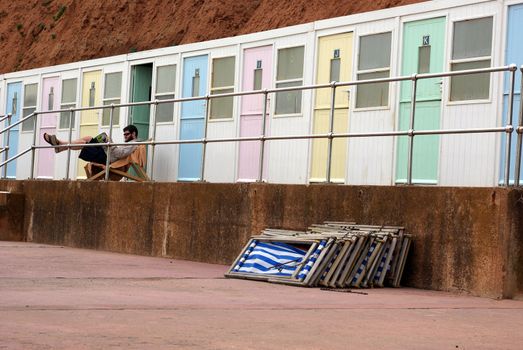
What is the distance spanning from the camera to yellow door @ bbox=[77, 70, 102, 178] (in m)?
22.8

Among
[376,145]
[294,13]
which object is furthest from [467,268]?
[294,13]

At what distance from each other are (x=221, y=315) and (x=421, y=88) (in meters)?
7.36

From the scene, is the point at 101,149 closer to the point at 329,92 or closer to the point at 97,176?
the point at 97,176

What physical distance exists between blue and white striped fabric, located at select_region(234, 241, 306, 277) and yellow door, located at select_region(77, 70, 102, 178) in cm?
1195

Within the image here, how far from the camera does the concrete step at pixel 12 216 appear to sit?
18.3 m

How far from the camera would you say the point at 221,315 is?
7.61 meters

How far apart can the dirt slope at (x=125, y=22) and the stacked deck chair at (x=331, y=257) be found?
15.0 m

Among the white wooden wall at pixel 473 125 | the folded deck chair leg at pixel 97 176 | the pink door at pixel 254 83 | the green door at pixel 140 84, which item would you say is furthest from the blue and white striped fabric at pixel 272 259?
the green door at pixel 140 84

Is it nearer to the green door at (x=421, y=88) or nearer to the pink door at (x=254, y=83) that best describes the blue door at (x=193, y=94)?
the pink door at (x=254, y=83)

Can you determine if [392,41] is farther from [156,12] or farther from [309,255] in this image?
[156,12]

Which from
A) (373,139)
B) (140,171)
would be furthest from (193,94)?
(373,139)

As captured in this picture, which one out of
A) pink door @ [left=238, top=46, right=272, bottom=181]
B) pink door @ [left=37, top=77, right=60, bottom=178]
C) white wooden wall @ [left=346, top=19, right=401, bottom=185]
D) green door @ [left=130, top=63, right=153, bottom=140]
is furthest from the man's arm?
pink door @ [left=37, top=77, right=60, bottom=178]

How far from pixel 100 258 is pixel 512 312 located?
21.3 feet

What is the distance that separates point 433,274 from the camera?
34.9ft
